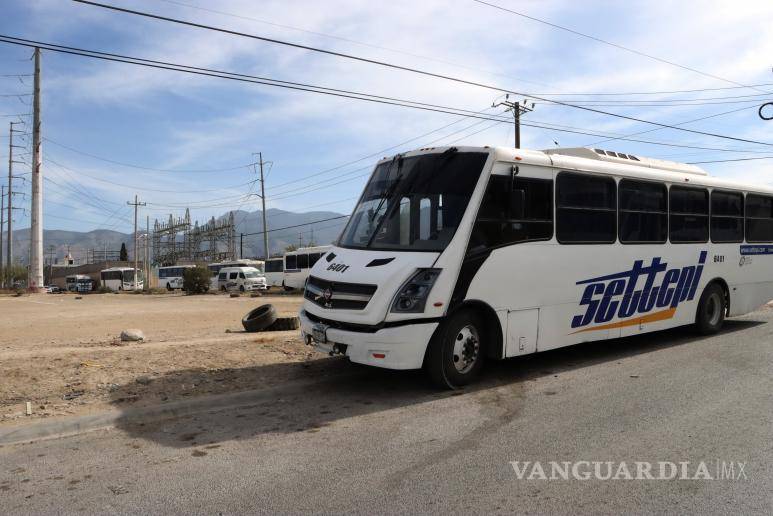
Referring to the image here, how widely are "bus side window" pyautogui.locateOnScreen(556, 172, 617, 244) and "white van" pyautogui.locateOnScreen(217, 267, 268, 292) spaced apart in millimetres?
39349

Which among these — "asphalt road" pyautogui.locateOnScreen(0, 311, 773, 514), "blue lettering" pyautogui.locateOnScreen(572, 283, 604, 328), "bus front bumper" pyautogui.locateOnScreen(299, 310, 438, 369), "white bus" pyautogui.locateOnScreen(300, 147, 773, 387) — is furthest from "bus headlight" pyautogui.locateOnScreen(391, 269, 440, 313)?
"blue lettering" pyautogui.locateOnScreen(572, 283, 604, 328)

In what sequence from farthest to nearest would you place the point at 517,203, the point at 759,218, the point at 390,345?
the point at 759,218 < the point at 517,203 < the point at 390,345

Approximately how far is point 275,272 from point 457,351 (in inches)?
1662

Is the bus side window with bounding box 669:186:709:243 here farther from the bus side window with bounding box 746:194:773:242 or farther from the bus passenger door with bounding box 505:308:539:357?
the bus passenger door with bounding box 505:308:539:357

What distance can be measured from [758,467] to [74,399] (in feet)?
21.4

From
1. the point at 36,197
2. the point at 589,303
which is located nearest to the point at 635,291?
the point at 589,303

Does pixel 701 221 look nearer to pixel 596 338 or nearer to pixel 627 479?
pixel 596 338

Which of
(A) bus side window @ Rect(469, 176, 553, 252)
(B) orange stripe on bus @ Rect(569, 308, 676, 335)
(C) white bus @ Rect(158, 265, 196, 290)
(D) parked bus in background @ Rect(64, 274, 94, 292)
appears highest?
(A) bus side window @ Rect(469, 176, 553, 252)

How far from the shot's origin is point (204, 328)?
42.6ft

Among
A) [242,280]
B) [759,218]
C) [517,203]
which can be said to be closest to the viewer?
[517,203]

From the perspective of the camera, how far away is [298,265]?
4306cm

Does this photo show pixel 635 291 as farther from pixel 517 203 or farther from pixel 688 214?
pixel 517 203

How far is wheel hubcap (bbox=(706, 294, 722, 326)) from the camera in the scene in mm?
10672

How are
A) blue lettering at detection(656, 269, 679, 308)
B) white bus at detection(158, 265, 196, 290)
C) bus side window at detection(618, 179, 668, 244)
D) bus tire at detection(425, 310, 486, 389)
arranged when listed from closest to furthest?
bus tire at detection(425, 310, 486, 389) < bus side window at detection(618, 179, 668, 244) < blue lettering at detection(656, 269, 679, 308) < white bus at detection(158, 265, 196, 290)
